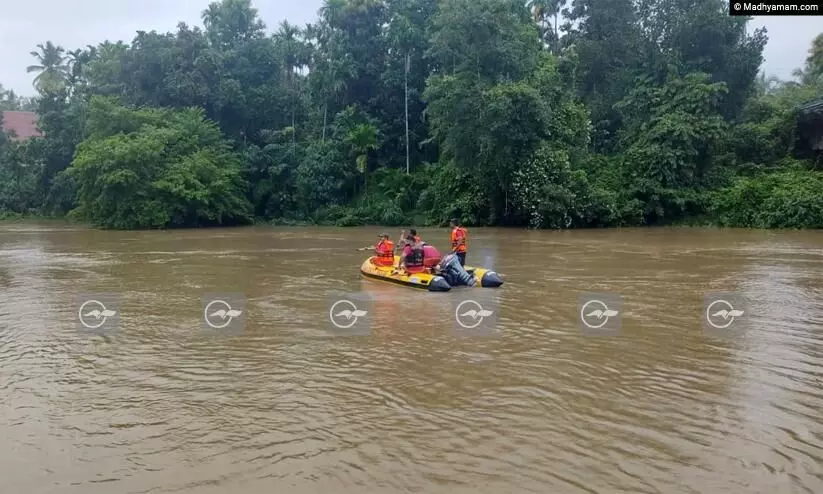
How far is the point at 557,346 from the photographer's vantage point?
811 centimetres

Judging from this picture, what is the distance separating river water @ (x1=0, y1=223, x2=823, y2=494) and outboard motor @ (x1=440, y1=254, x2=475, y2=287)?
627 mm

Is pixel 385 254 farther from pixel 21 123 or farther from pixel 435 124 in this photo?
pixel 21 123

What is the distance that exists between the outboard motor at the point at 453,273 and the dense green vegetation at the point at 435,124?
14.6 meters

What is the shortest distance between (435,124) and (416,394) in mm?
22712

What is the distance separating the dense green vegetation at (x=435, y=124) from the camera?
1070 inches

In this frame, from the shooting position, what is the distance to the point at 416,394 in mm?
6449

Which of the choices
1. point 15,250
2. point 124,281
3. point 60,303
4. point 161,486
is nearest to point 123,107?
point 15,250

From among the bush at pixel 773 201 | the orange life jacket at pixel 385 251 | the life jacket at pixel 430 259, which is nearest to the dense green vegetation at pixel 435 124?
the bush at pixel 773 201

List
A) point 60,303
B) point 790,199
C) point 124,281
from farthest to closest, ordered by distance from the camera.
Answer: point 790,199 < point 124,281 < point 60,303

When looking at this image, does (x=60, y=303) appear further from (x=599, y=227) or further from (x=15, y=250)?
(x=599, y=227)

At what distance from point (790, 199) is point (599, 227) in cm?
683

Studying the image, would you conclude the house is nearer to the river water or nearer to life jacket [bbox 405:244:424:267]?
the river water

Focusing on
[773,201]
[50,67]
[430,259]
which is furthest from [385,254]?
[50,67]

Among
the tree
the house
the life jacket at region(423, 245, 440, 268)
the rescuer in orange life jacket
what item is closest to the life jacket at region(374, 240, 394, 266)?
the rescuer in orange life jacket
